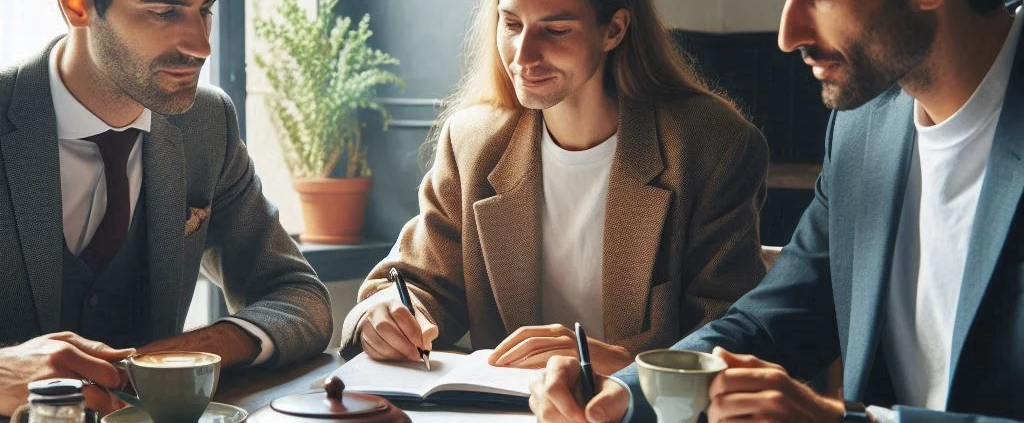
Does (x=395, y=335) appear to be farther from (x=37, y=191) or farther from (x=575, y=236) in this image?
(x=37, y=191)

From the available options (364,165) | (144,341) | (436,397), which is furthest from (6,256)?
(364,165)

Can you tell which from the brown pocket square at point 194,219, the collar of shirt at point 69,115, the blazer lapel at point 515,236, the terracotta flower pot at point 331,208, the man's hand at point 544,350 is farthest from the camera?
the terracotta flower pot at point 331,208

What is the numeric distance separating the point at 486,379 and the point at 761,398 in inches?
19.3

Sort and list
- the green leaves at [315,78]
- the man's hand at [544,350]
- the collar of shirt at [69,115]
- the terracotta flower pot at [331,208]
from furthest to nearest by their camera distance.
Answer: the terracotta flower pot at [331,208]
the green leaves at [315,78]
the collar of shirt at [69,115]
the man's hand at [544,350]

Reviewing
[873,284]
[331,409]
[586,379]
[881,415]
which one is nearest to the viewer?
[331,409]

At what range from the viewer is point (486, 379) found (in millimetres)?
1816

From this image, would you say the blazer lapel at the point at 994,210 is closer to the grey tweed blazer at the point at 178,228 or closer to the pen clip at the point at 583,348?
the pen clip at the point at 583,348

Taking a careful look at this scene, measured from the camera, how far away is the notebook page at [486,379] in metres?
1.76

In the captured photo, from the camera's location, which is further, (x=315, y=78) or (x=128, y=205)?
(x=315, y=78)

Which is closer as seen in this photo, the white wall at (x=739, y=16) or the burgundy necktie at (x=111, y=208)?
the burgundy necktie at (x=111, y=208)

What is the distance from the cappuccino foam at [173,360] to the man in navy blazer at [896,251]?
0.44 meters

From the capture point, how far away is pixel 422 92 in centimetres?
412

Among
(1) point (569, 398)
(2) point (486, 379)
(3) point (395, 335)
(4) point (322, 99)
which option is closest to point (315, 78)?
(4) point (322, 99)

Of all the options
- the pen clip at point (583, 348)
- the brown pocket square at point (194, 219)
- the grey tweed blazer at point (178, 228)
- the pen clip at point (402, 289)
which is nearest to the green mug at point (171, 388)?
the pen clip at point (583, 348)
